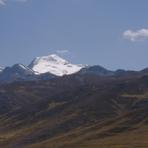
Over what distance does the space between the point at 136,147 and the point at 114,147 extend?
847 centimetres

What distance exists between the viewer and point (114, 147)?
196125 millimetres

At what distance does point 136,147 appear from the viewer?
193 meters
